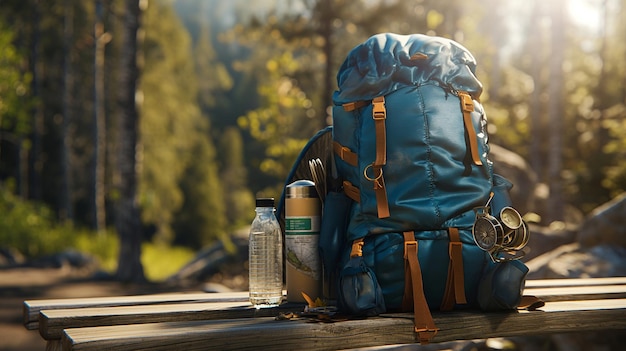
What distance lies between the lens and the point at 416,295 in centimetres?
→ 252

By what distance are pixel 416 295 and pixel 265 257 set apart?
0.58 metres

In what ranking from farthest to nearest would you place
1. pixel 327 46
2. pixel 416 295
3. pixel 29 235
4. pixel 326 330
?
pixel 29 235 < pixel 327 46 < pixel 416 295 < pixel 326 330

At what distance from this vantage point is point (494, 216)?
2.75 metres

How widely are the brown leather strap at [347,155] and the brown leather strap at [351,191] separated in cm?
8

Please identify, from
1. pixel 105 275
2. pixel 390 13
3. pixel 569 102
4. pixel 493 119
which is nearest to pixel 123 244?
pixel 105 275

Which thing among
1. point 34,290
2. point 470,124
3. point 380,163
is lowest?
point 34,290

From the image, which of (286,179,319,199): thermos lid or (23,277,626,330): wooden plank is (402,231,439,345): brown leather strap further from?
(23,277,626,330): wooden plank

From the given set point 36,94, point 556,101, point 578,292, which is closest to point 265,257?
point 578,292

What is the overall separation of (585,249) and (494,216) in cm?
378

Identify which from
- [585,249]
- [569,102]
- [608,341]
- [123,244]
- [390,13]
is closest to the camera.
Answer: [608,341]

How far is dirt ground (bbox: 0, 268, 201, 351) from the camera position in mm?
6746

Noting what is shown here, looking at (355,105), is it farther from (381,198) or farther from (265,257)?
(265,257)

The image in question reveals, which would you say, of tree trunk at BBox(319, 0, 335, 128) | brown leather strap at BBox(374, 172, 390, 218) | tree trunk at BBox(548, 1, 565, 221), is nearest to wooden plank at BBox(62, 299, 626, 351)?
brown leather strap at BBox(374, 172, 390, 218)

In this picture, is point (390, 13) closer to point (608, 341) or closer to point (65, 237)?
point (65, 237)
